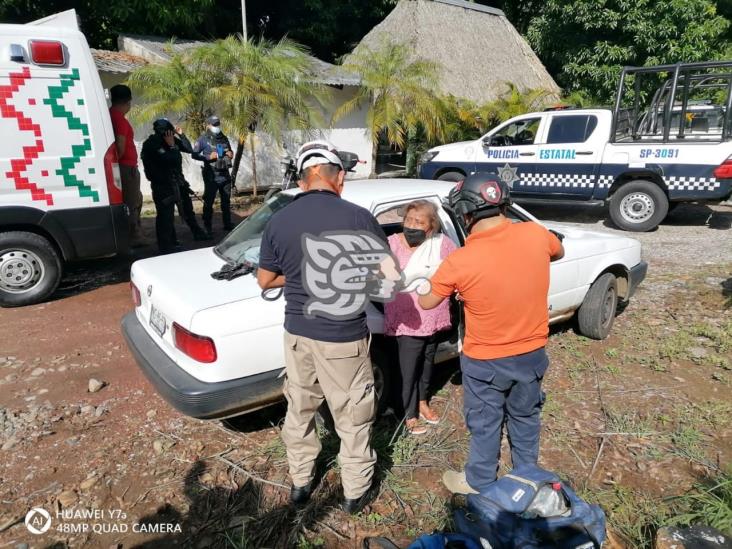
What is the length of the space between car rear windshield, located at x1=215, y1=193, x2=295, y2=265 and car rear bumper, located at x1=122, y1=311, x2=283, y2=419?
85cm

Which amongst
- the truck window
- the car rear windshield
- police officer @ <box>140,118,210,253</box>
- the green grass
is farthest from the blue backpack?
Result: the truck window

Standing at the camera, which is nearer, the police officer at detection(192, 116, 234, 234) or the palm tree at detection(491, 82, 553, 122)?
the police officer at detection(192, 116, 234, 234)

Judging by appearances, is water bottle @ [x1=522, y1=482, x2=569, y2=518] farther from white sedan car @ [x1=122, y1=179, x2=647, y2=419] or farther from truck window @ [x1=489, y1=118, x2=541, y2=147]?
truck window @ [x1=489, y1=118, x2=541, y2=147]

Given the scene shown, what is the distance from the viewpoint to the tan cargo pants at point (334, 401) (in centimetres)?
237

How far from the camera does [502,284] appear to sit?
7.24 ft

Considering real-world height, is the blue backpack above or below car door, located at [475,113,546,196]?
below

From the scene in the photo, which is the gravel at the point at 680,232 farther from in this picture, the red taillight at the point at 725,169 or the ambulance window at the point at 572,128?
the ambulance window at the point at 572,128

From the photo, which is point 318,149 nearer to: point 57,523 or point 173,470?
point 173,470

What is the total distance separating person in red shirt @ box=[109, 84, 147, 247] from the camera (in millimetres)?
5762

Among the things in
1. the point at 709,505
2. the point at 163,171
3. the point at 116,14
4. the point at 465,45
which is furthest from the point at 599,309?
the point at 116,14

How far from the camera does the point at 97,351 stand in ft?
14.1

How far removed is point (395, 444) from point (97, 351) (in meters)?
2.67

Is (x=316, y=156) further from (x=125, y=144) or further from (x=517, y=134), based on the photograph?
(x=517, y=134)

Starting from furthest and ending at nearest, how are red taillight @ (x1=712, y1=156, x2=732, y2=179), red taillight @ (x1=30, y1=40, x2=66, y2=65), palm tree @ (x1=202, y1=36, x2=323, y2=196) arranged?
palm tree @ (x1=202, y1=36, x2=323, y2=196)
red taillight @ (x1=712, y1=156, x2=732, y2=179)
red taillight @ (x1=30, y1=40, x2=66, y2=65)
